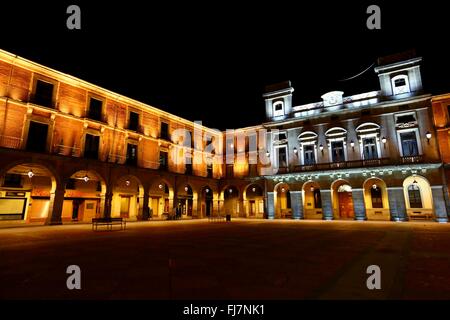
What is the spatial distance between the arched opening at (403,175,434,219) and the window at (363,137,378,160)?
3.39m

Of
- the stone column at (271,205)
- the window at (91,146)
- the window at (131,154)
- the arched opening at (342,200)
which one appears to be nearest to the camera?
the window at (91,146)

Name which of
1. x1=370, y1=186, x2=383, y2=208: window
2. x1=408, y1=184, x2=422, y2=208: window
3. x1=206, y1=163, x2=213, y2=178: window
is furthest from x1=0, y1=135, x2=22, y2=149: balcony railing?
x1=408, y1=184, x2=422, y2=208: window

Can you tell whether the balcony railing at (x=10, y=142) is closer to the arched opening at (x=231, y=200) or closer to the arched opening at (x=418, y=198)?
the arched opening at (x=231, y=200)

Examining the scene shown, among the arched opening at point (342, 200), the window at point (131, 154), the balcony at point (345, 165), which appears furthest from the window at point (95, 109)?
the arched opening at point (342, 200)

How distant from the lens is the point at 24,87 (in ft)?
56.5

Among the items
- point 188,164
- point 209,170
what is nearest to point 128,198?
point 188,164

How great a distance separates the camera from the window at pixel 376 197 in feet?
77.7

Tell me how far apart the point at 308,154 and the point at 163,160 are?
15757mm

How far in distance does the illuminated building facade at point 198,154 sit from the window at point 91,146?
86mm
